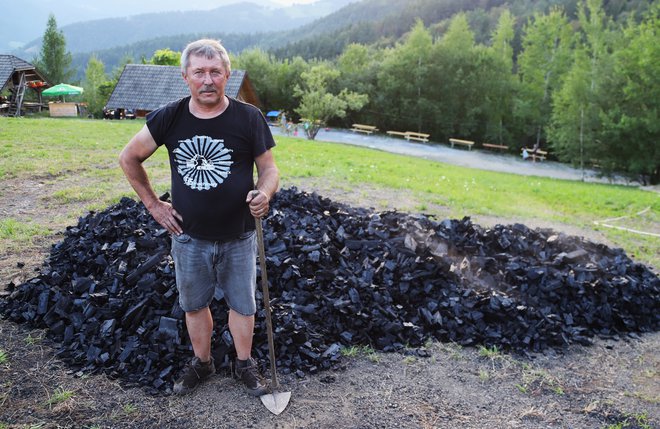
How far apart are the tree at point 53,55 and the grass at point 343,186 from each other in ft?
194

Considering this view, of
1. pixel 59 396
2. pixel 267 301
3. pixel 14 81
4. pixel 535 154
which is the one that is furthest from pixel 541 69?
pixel 59 396

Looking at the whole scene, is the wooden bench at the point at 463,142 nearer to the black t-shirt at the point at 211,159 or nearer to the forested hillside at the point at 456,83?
the forested hillside at the point at 456,83

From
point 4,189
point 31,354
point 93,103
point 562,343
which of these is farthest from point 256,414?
point 93,103

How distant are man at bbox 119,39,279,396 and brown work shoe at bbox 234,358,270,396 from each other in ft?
1.48

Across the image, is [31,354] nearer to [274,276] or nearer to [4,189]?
[274,276]

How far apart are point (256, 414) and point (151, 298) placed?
1464 millimetres

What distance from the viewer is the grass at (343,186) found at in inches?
317

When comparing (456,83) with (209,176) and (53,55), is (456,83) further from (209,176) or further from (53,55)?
(53,55)

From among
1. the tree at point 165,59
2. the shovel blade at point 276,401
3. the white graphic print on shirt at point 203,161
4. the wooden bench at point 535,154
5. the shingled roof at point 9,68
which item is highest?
the tree at point 165,59

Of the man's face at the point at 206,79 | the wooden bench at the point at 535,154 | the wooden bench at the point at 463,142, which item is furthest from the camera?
the wooden bench at the point at 463,142

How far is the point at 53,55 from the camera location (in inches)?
Result: 2559

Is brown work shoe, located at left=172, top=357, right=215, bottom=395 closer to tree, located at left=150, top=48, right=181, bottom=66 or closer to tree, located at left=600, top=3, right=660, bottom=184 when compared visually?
tree, located at left=600, top=3, right=660, bottom=184

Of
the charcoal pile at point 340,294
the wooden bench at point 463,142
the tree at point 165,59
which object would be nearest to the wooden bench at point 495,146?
the wooden bench at point 463,142

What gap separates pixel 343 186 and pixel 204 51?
288 inches
